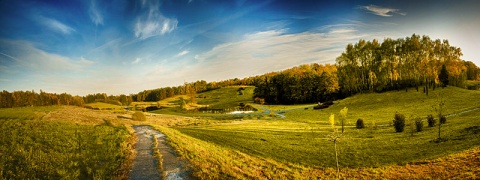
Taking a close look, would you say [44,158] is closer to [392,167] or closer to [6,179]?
[6,179]

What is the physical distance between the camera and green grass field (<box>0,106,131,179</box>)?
13.8 meters

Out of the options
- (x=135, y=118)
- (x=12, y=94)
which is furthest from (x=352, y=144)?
(x=12, y=94)

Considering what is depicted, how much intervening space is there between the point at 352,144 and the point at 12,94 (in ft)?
435

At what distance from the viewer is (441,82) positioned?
232ft

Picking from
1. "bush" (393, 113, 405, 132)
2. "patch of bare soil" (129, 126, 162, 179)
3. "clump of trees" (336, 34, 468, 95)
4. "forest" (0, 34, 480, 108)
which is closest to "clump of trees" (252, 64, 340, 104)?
"forest" (0, 34, 480, 108)

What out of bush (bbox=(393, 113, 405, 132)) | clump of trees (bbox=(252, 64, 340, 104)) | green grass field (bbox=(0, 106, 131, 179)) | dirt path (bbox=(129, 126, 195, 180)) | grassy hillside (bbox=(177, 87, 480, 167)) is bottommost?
grassy hillside (bbox=(177, 87, 480, 167))

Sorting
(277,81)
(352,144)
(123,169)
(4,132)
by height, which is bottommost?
(352,144)

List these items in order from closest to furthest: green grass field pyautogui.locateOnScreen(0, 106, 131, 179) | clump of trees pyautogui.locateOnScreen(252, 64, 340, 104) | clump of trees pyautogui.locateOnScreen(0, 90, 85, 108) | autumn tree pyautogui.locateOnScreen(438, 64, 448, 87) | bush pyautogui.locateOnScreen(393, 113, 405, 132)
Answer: green grass field pyautogui.locateOnScreen(0, 106, 131, 179) < bush pyautogui.locateOnScreen(393, 113, 405, 132) < autumn tree pyautogui.locateOnScreen(438, 64, 448, 87) < clump of trees pyautogui.locateOnScreen(0, 90, 85, 108) < clump of trees pyautogui.locateOnScreen(252, 64, 340, 104)

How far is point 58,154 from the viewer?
17.0 metres

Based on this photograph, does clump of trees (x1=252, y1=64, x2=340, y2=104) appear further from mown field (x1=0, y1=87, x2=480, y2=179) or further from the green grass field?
the green grass field

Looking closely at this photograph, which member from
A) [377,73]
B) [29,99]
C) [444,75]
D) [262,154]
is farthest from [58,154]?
[29,99]

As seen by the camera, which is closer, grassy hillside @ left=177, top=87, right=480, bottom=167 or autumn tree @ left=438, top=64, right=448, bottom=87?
grassy hillside @ left=177, top=87, right=480, bottom=167

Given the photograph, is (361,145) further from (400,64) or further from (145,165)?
(400,64)

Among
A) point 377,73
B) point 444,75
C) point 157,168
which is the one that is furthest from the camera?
point 377,73
